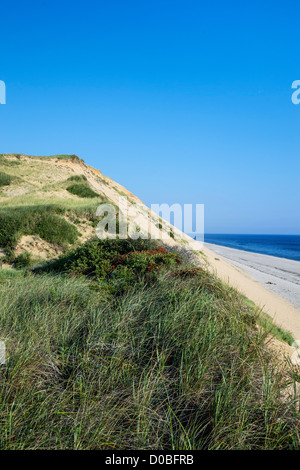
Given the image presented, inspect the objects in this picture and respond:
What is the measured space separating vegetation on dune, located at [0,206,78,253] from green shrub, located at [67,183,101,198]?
693 cm

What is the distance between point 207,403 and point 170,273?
4.52 metres

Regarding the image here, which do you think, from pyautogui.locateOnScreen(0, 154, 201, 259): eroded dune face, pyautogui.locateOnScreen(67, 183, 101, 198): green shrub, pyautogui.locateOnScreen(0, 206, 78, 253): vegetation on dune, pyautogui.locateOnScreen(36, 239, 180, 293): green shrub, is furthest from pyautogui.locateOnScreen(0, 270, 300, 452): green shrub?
pyautogui.locateOnScreen(67, 183, 101, 198): green shrub

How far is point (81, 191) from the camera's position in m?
26.5

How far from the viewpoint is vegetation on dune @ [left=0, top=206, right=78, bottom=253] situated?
1662 cm

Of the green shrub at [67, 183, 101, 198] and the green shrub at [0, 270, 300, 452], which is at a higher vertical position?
the green shrub at [67, 183, 101, 198]

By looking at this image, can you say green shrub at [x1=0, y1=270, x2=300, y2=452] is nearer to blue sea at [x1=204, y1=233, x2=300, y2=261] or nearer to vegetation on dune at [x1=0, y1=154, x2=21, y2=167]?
vegetation on dune at [x1=0, y1=154, x2=21, y2=167]

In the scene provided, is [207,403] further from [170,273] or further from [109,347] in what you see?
[170,273]

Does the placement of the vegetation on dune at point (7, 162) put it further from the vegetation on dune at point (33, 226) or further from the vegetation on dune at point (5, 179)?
the vegetation on dune at point (33, 226)

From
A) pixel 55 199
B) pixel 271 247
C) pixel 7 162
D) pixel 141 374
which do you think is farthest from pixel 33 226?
pixel 271 247


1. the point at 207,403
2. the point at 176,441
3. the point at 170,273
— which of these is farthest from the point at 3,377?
the point at 170,273

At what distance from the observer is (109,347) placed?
4.32 metres

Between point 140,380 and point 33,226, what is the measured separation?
16.2 m

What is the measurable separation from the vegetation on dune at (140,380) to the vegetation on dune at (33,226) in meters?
12.0

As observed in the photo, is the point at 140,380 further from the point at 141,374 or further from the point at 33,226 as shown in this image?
the point at 33,226
